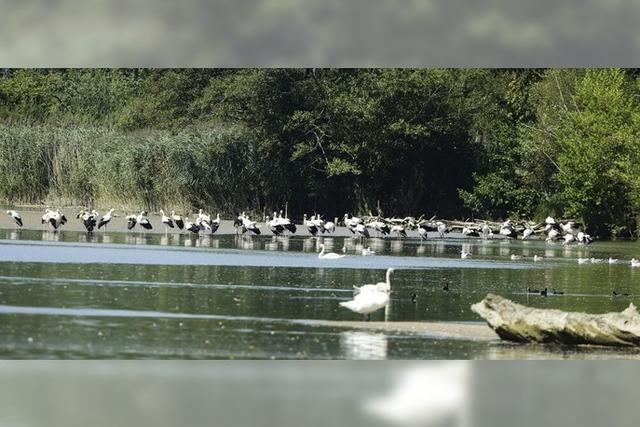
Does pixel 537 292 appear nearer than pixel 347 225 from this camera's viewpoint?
Yes

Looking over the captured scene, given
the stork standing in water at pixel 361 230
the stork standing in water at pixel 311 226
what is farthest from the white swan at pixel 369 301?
the stork standing in water at pixel 311 226

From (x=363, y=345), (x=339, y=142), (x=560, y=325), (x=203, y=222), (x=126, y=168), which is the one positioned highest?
(x=339, y=142)

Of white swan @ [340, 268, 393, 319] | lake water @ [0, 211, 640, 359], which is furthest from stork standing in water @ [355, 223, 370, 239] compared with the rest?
white swan @ [340, 268, 393, 319]

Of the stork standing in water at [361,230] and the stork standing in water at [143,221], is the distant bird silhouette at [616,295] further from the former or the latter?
the stork standing in water at [143,221]

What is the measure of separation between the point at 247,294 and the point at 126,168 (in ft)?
38.5

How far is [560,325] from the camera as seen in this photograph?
1215cm

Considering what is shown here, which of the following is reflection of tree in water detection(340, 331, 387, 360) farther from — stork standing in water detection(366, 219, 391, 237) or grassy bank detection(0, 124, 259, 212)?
stork standing in water detection(366, 219, 391, 237)

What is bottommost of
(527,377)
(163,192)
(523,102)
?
(527,377)

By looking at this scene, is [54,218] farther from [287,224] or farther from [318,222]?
[318,222]

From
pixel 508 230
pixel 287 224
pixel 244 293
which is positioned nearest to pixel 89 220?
pixel 287 224

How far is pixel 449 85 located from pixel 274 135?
4102 mm
